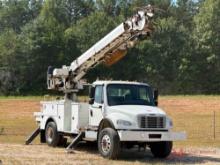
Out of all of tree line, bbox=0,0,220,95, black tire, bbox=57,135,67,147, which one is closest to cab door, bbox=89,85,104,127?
black tire, bbox=57,135,67,147

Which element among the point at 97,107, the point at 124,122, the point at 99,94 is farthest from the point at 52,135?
the point at 124,122

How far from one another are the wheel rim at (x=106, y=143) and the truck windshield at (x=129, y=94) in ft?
3.74

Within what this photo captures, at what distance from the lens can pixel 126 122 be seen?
56.5 ft

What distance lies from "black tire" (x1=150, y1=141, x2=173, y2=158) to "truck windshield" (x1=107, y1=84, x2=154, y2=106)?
1314 mm

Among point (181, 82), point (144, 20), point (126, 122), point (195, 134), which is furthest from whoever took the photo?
point (181, 82)

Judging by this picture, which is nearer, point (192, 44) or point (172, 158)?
point (172, 158)

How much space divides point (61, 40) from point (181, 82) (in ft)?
66.5

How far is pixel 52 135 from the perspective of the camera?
835 inches

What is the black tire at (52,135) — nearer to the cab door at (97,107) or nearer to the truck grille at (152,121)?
the cab door at (97,107)

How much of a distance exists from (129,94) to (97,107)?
110cm

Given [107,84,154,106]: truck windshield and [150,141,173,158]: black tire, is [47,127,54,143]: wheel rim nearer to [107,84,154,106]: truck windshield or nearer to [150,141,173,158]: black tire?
[107,84,154,106]: truck windshield

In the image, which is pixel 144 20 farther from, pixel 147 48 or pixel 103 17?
pixel 103 17

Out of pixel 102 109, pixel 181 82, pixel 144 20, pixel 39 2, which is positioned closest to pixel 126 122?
pixel 102 109

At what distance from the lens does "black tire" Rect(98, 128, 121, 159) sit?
675 inches
